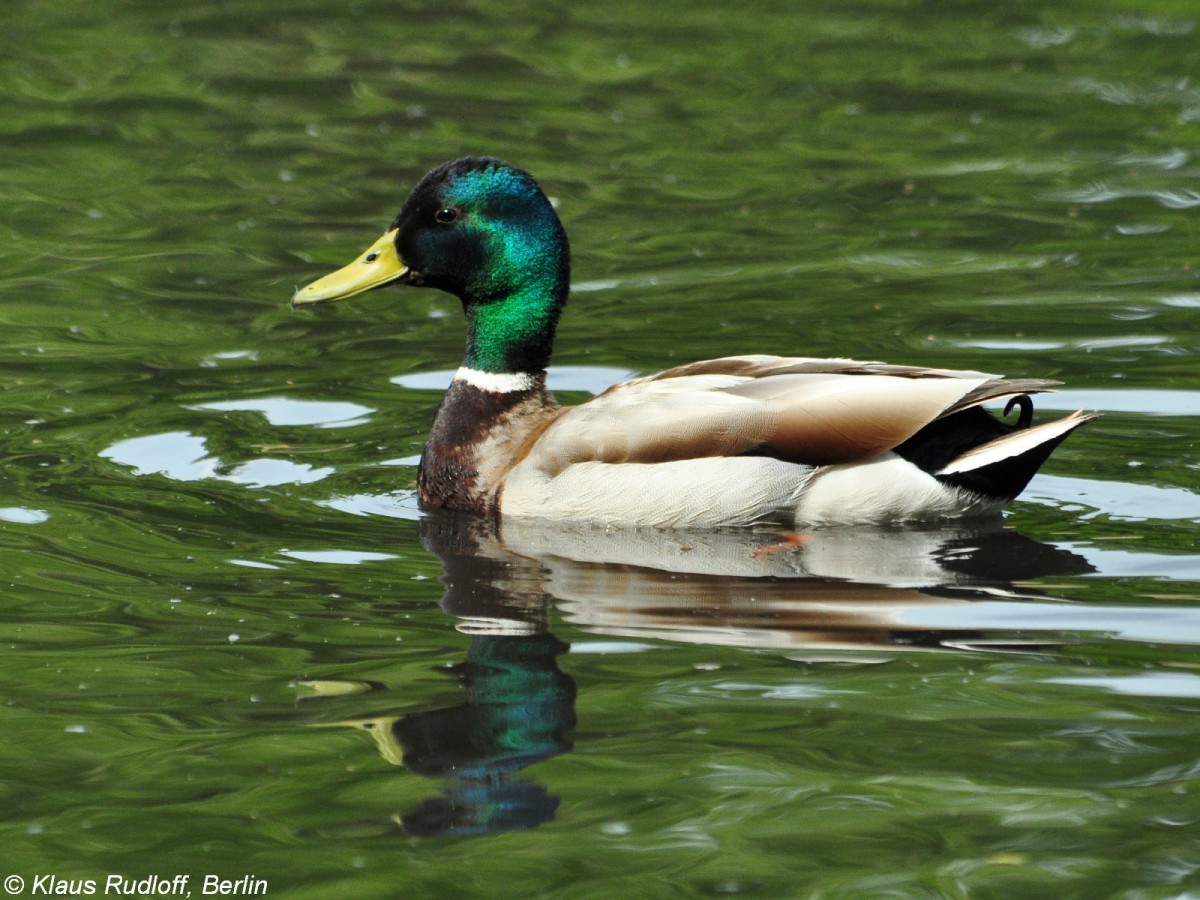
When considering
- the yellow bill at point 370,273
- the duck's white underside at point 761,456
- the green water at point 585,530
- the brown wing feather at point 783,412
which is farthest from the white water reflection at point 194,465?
the brown wing feather at point 783,412

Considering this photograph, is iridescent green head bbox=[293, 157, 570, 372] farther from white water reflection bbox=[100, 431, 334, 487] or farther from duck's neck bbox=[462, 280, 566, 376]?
white water reflection bbox=[100, 431, 334, 487]

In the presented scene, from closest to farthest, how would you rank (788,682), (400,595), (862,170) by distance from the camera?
(788,682)
(400,595)
(862,170)

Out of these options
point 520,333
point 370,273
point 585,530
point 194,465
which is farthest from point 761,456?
point 194,465

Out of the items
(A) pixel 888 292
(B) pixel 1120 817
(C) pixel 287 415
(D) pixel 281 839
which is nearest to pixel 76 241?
(C) pixel 287 415

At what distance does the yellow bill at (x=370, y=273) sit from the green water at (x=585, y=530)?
85 centimetres

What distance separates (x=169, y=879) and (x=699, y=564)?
10.1 feet

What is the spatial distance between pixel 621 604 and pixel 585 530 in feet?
3.59

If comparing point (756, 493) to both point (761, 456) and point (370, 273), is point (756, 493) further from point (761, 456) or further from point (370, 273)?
Result: point (370, 273)

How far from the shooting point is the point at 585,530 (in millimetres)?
8078

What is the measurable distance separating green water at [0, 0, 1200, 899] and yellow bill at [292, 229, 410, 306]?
33.3 inches

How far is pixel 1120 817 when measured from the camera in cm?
510

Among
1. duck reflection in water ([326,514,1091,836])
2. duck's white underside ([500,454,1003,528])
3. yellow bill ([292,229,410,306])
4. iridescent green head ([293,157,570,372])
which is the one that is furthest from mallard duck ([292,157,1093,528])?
yellow bill ([292,229,410,306])

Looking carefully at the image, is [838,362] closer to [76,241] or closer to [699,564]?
[699,564]

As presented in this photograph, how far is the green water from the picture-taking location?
5.19 metres
